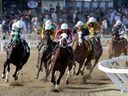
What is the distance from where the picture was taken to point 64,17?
1289 inches

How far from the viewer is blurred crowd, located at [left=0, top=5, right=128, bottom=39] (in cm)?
2981

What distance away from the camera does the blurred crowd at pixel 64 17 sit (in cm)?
2981

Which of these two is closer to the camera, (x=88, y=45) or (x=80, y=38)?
(x=80, y=38)

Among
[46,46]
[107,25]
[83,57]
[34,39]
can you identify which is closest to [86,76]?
[83,57]

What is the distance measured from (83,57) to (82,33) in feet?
3.07

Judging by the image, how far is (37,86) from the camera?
1443cm

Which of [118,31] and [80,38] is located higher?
[80,38]

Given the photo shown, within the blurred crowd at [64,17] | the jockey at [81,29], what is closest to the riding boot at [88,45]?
the jockey at [81,29]

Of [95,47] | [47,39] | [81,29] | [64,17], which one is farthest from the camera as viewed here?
[64,17]

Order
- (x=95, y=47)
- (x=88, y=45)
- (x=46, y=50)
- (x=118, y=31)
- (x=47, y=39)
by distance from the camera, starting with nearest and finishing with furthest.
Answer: (x=47, y=39)
(x=46, y=50)
(x=88, y=45)
(x=95, y=47)
(x=118, y=31)

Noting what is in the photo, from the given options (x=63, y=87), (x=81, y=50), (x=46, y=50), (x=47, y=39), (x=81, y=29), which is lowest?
(x=63, y=87)

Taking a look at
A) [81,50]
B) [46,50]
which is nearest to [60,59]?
[46,50]

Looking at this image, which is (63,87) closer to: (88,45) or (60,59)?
(60,59)

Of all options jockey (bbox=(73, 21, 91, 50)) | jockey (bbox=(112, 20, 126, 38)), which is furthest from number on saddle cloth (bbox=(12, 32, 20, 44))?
jockey (bbox=(112, 20, 126, 38))
